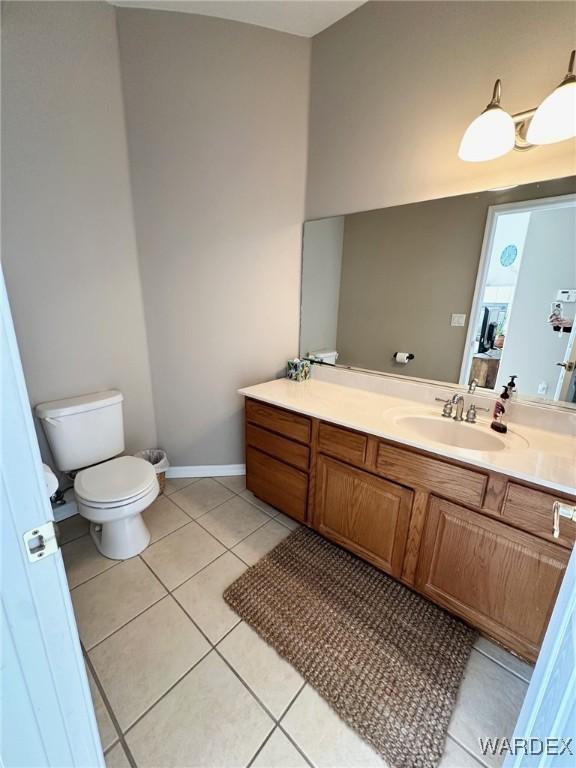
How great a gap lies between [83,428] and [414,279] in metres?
2.02

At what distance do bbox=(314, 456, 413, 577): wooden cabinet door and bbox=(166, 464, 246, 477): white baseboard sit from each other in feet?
3.01

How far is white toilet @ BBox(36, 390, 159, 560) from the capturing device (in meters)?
1.53

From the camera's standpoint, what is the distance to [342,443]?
1.52 metres

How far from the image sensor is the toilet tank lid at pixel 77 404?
1694 mm

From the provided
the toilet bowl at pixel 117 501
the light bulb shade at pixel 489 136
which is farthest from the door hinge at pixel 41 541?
the light bulb shade at pixel 489 136

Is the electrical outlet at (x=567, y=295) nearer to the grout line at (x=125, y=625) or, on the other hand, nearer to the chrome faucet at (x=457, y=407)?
the chrome faucet at (x=457, y=407)

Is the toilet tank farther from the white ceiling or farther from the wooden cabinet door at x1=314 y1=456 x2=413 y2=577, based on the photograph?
the white ceiling

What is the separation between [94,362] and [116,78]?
1.58m

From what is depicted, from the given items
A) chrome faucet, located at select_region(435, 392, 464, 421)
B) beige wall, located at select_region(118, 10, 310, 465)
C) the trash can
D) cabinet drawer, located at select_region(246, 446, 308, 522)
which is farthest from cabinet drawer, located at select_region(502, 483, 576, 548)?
the trash can

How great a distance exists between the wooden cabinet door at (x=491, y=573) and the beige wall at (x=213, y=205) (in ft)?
4.79

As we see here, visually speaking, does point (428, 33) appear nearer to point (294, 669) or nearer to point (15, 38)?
point (15, 38)

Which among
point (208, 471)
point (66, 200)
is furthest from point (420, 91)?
point (208, 471)

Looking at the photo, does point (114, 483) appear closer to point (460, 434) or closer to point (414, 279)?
point (460, 434)

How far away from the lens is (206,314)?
2.11 meters
